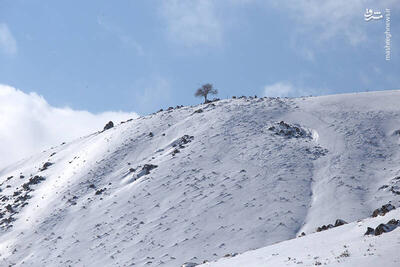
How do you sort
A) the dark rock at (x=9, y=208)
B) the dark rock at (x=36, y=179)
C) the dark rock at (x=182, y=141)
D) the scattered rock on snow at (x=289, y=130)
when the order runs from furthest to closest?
the dark rock at (x=36, y=179)
the dark rock at (x=182, y=141)
the scattered rock on snow at (x=289, y=130)
the dark rock at (x=9, y=208)

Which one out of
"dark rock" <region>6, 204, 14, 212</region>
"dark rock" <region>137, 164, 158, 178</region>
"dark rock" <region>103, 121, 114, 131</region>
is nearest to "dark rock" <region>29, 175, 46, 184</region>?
"dark rock" <region>6, 204, 14, 212</region>

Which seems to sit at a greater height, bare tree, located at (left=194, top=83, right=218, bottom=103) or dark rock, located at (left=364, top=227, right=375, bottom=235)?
bare tree, located at (left=194, top=83, right=218, bottom=103)

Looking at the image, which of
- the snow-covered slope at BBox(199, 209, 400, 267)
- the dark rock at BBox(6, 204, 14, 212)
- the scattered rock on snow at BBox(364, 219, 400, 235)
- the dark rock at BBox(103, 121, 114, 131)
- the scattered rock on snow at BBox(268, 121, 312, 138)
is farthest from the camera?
the dark rock at BBox(103, 121, 114, 131)

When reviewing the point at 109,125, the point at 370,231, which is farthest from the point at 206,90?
the point at 370,231

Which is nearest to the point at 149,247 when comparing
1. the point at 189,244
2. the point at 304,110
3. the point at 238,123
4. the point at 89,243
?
the point at 189,244

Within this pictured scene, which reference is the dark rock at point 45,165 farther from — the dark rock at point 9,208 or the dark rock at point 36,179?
the dark rock at point 9,208

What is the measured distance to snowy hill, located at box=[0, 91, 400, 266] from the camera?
36312 millimetres

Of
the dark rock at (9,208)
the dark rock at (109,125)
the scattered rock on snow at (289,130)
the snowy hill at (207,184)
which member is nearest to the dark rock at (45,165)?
the snowy hill at (207,184)

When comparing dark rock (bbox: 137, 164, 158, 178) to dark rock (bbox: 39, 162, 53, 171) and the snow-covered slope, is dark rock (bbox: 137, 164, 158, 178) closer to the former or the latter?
dark rock (bbox: 39, 162, 53, 171)

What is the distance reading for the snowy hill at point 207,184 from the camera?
3631 centimetres

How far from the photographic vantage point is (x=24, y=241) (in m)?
42.8

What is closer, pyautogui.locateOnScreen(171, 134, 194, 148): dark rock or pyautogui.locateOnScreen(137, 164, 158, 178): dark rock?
pyautogui.locateOnScreen(137, 164, 158, 178): dark rock

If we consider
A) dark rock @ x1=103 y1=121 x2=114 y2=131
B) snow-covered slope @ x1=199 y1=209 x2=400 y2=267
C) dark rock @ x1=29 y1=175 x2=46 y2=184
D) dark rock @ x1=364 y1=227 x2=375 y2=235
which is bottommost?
snow-covered slope @ x1=199 y1=209 x2=400 y2=267

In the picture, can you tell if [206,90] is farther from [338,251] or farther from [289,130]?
[338,251]
